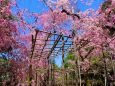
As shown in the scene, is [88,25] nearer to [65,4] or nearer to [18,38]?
[65,4]

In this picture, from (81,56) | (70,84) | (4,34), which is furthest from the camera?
(70,84)

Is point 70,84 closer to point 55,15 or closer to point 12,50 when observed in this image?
point 55,15

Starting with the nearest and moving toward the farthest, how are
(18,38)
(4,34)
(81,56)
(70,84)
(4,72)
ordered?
(4,34) → (4,72) → (18,38) → (81,56) → (70,84)

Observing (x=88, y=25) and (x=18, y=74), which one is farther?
(x=88, y=25)

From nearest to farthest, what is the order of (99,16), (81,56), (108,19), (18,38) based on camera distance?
(18,38) < (108,19) < (99,16) < (81,56)

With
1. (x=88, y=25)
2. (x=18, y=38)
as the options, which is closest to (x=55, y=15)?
(x=88, y=25)

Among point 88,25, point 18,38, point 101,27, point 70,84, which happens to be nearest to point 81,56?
point 88,25

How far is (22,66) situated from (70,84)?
12.5 meters

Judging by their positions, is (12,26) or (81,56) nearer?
(12,26)

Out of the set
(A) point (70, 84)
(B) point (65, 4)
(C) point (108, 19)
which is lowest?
(A) point (70, 84)

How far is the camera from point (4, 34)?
457 inches

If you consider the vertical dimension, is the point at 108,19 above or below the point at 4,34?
above

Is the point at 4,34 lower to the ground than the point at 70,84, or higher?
higher

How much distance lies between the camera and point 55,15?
62.5ft
